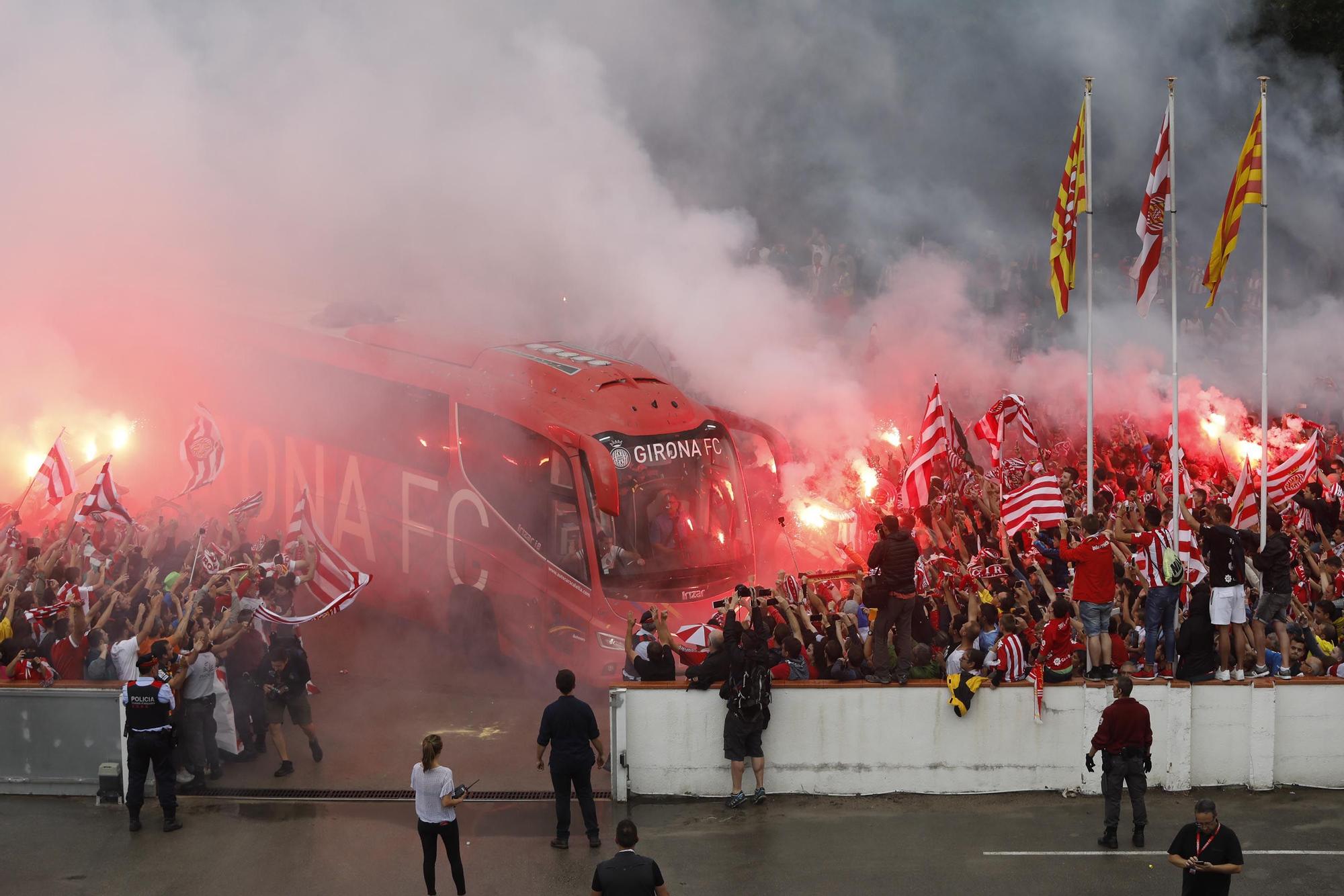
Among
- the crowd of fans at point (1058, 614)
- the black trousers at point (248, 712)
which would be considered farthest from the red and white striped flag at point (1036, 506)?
the black trousers at point (248, 712)

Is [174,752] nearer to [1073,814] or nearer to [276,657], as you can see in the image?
[276,657]

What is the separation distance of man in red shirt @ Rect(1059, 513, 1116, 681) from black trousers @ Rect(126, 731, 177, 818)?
19.2ft

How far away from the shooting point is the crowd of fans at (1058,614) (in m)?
9.40

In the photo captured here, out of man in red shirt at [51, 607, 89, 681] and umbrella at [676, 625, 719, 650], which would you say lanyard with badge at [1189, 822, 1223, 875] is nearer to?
umbrella at [676, 625, 719, 650]

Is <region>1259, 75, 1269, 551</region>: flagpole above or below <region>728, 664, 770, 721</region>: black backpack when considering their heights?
above

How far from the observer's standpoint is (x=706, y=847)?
8617 mm

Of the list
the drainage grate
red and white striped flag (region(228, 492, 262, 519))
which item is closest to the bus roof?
red and white striped flag (region(228, 492, 262, 519))

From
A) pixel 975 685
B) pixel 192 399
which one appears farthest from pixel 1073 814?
pixel 192 399

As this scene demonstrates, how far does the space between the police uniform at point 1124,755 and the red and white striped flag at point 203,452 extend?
29.3 ft

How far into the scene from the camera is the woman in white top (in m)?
7.51

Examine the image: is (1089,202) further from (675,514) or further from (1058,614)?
(1058,614)

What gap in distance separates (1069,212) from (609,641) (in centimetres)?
602

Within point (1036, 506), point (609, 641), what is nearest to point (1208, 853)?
point (1036, 506)

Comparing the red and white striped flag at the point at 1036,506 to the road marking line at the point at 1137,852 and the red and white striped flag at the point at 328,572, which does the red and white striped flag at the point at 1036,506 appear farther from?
the red and white striped flag at the point at 328,572
